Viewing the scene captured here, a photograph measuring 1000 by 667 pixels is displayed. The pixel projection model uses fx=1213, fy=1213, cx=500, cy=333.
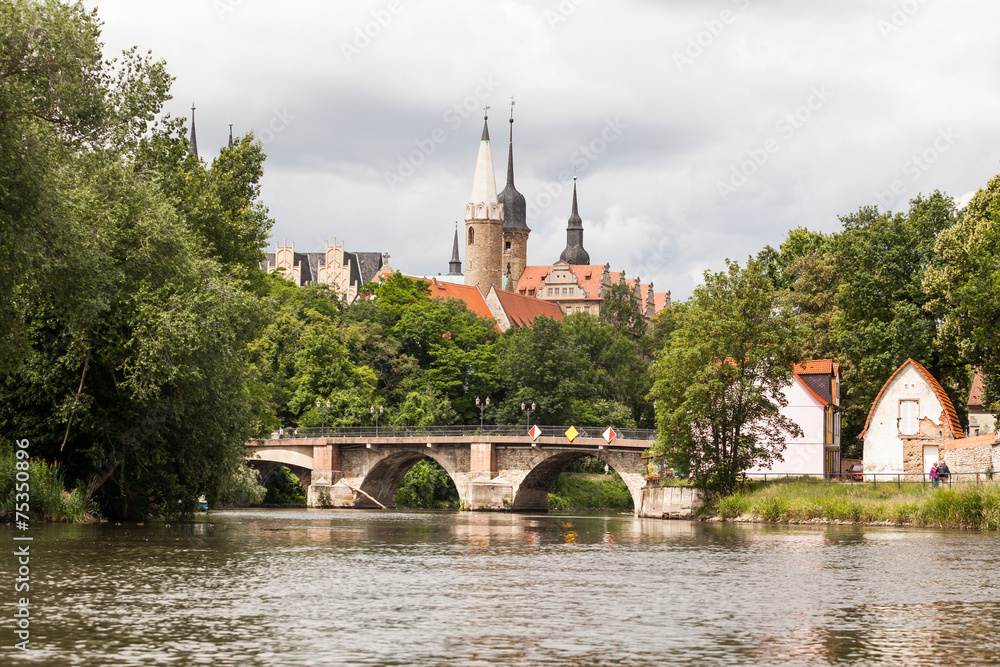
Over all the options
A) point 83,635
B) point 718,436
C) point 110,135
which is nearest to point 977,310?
point 718,436

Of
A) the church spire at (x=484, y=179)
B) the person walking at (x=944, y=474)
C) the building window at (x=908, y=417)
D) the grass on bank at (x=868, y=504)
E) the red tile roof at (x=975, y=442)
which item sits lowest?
the grass on bank at (x=868, y=504)

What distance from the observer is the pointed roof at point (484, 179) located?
429ft

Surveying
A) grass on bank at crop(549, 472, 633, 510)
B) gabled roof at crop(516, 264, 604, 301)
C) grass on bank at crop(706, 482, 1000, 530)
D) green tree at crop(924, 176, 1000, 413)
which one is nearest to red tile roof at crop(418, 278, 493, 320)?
gabled roof at crop(516, 264, 604, 301)

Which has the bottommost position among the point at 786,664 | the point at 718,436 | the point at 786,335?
the point at 786,664

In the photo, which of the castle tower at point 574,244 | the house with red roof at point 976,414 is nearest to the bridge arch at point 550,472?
the house with red roof at point 976,414

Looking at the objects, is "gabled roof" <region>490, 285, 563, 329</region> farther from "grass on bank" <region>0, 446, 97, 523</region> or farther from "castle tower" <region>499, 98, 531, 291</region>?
"grass on bank" <region>0, 446, 97, 523</region>

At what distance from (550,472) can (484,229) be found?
6951cm

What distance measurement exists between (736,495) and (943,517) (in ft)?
30.6

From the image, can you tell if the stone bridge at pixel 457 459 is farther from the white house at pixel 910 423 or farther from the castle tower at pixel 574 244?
the castle tower at pixel 574 244

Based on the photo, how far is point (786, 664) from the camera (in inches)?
379

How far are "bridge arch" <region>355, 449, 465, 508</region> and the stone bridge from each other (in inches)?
2.1

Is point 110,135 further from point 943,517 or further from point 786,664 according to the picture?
point 943,517

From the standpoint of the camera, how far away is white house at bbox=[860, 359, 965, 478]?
148ft

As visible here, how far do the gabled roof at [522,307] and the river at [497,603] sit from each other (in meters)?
100
